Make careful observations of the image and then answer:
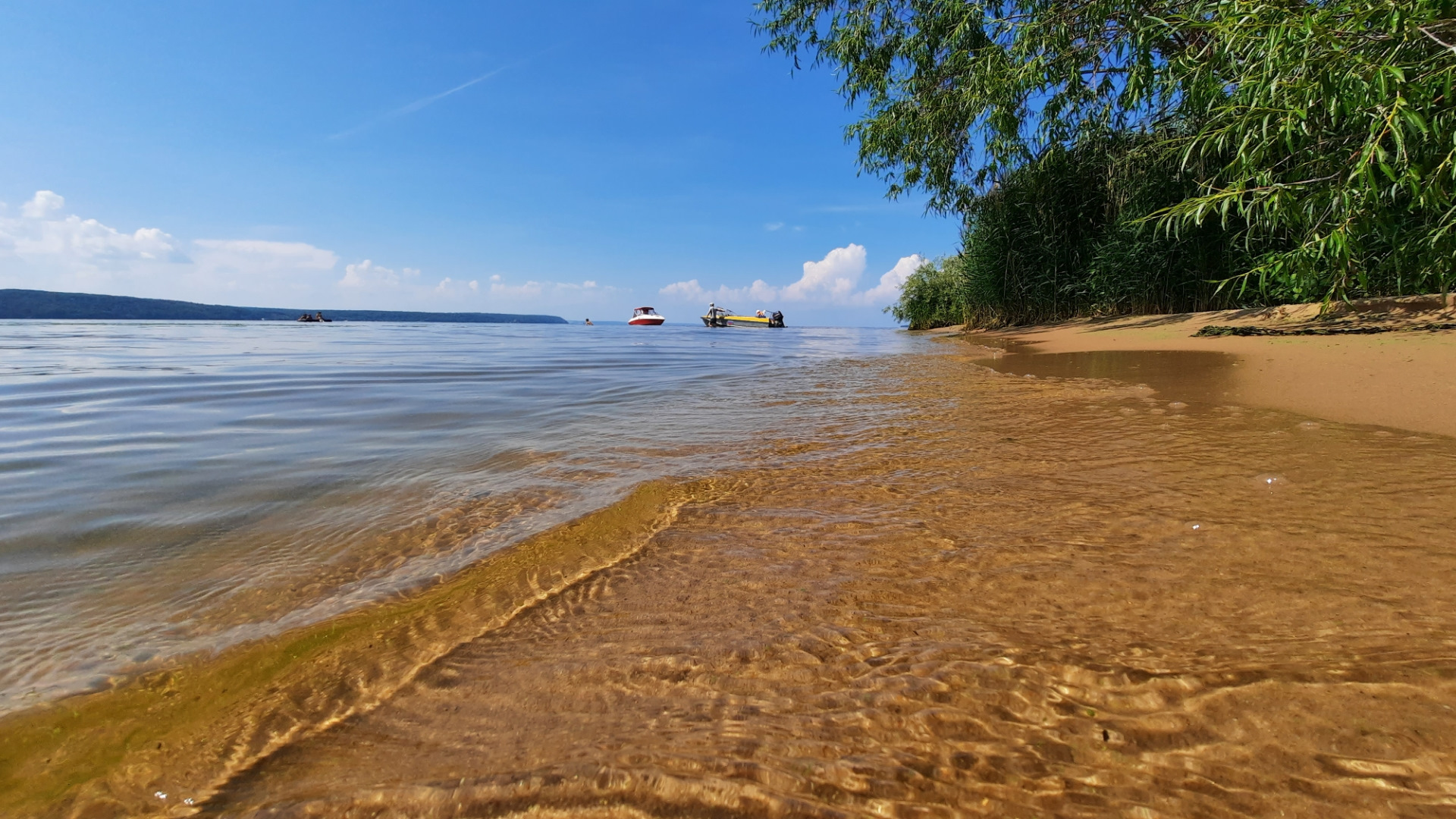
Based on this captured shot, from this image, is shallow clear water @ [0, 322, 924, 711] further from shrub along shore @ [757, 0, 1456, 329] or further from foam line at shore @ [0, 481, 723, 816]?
shrub along shore @ [757, 0, 1456, 329]

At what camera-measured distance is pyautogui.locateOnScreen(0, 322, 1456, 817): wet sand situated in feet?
3.35

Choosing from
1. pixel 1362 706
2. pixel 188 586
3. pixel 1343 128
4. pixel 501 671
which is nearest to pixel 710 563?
pixel 501 671

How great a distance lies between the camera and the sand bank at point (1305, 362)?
3855 mm

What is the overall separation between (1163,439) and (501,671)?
3.63 meters

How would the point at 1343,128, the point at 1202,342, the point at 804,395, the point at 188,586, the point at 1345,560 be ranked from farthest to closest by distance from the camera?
1. the point at 1202,342
2. the point at 804,395
3. the point at 1343,128
4. the point at 188,586
5. the point at 1345,560

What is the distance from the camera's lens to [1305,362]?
18.3 feet

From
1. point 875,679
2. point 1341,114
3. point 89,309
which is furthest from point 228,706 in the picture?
point 89,309

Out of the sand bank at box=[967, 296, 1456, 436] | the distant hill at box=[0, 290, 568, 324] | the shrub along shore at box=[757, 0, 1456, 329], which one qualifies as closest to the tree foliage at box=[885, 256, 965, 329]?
the shrub along shore at box=[757, 0, 1456, 329]

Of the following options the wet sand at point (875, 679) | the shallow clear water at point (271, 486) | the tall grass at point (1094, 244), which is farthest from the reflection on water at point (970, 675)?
the tall grass at point (1094, 244)

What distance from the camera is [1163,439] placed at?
10.8ft

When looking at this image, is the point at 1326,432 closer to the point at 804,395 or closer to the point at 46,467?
the point at 804,395

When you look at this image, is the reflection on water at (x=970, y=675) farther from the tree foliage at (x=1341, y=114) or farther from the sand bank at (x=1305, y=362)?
the tree foliage at (x=1341, y=114)

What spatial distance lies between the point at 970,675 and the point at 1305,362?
22.1 feet

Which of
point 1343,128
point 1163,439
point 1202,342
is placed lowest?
point 1163,439
